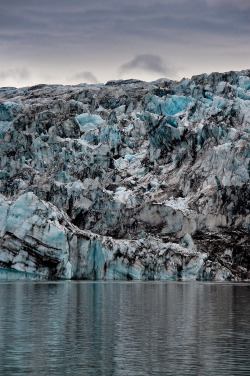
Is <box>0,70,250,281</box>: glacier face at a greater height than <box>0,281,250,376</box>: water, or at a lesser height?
greater

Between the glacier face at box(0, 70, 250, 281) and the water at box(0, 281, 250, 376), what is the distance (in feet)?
95.5

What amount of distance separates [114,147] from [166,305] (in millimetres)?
85053

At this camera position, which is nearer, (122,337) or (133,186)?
(122,337)

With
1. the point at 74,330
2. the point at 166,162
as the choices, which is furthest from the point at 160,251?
the point at 74,330

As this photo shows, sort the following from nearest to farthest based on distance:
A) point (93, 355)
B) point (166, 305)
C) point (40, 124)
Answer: point (93, 355) < point (166, 305) < point (40, 124)

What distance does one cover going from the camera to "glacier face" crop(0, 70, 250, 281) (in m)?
83.4

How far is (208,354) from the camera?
92.1 ft

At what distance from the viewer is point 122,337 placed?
3238 centimetres

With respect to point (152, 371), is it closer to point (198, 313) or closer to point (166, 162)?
point (198, 313)

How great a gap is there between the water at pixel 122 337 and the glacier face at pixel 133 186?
2910 cm

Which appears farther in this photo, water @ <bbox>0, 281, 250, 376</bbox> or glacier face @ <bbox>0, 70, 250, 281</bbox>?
glacier face @ <bbox>0, 70, 250, 281</bbox>

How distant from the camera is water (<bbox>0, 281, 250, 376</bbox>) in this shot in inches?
986

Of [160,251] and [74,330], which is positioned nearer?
[74,330]

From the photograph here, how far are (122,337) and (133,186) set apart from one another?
9007 cm
